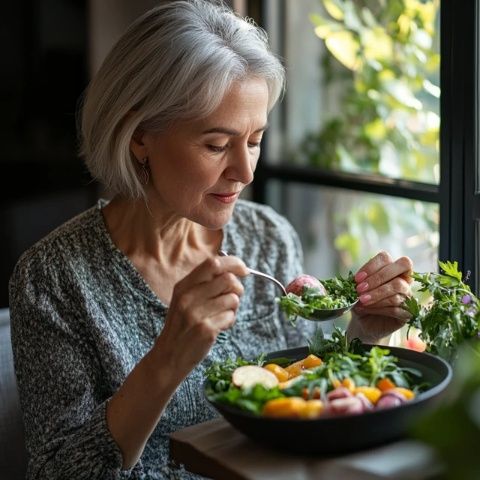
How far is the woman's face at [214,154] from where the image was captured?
1717 millimetres

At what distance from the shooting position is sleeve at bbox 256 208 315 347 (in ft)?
6.73

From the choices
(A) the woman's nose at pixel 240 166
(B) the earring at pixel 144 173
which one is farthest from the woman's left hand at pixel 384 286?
(B) the earring at pixel 144 173

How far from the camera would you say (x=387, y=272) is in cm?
165

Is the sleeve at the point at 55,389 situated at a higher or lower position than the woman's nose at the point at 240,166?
lower

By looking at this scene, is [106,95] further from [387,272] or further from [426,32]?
[426,32]

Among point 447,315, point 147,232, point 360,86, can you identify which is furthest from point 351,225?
point 447,315

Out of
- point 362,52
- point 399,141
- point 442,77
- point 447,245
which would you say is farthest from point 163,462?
point 362,52

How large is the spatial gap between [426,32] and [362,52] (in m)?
0.33

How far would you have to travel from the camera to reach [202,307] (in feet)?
4.63

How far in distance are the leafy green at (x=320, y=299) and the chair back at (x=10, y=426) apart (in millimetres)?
708

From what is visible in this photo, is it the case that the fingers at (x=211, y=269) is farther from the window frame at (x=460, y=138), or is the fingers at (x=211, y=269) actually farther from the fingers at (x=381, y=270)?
the window frame at (x=460, y=138)

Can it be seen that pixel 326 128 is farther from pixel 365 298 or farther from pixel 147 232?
pixel 365 298

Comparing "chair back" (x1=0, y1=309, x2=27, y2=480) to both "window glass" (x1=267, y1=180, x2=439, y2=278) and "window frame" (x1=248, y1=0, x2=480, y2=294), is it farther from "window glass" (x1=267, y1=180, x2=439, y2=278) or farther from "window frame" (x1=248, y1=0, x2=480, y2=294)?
"window glass" (x1=267, y1=180, x2=439, y2=278)

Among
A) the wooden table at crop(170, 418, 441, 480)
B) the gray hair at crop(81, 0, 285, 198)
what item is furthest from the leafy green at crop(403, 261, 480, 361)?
the gray hair at crop(81, 0, 285, 198)
